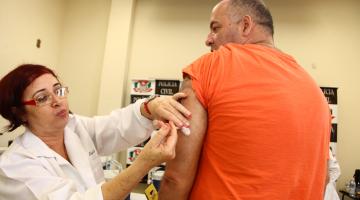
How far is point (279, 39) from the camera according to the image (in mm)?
4027

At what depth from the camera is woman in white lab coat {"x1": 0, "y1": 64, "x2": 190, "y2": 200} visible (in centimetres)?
99

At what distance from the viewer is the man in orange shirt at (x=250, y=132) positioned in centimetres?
86

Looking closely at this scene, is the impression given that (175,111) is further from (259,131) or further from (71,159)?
(71,159)

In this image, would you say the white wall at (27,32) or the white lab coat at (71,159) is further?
the white wall at (27,32)

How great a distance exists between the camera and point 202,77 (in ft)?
3.15

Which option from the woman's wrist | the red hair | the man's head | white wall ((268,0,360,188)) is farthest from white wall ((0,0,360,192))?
the man's head

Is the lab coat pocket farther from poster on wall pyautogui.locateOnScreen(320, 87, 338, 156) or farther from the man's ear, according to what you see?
poster on wall pyautogui.locateOnScreen(320, 87, 338, 156)

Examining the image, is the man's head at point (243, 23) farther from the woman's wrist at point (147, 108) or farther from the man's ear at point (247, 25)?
the woman's wrist at point (147, 108)

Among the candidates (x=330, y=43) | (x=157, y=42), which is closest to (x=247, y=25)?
(x=157, y=42)

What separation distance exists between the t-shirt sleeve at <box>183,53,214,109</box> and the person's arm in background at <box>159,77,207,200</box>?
23 mm

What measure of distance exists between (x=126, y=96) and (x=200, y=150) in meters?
3.42

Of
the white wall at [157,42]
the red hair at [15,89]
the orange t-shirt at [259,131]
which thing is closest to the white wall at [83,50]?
the white wall at [157,42]

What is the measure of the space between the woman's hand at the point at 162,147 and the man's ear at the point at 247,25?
0.47 meters

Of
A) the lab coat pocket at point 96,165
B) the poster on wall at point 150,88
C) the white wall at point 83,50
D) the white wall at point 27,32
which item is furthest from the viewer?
the white wall at point 83,50
